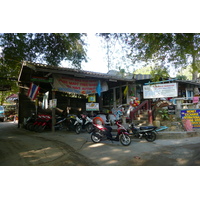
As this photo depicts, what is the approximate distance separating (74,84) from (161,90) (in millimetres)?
5070

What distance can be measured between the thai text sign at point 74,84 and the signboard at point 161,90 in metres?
3.41

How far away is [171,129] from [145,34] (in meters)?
4.95

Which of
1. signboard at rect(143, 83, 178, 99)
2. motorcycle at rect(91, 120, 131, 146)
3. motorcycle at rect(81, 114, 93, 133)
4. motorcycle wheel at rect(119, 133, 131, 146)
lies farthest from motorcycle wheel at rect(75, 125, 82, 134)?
signboard at rect(143, 83, 178, 99)

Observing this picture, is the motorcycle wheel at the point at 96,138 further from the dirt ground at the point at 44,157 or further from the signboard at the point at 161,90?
the signboard at the point at 161,90

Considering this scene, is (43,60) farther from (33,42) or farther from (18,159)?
(18,159)

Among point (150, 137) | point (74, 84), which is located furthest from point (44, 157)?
point (74, 84)

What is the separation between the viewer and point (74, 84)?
29.8 ft

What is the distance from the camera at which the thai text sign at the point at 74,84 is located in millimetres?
8491

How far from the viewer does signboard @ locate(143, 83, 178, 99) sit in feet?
25.5

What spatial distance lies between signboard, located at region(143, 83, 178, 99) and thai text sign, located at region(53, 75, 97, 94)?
11.2ft

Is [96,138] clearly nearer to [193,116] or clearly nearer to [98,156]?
[98,156]

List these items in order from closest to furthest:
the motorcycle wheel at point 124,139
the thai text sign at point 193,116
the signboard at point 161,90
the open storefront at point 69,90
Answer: the motorcycle wheel at point 124,139
the thai text sign at point 193,116
the signboard at point 161,90
the open storefront at point 69,90

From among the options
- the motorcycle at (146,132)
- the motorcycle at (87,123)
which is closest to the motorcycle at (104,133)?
the motorcycle at (146,132)

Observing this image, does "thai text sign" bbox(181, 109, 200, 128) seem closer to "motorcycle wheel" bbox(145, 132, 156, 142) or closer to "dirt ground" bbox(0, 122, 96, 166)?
"motorcycle wheel" bbox(145, 132, 156, 142)
